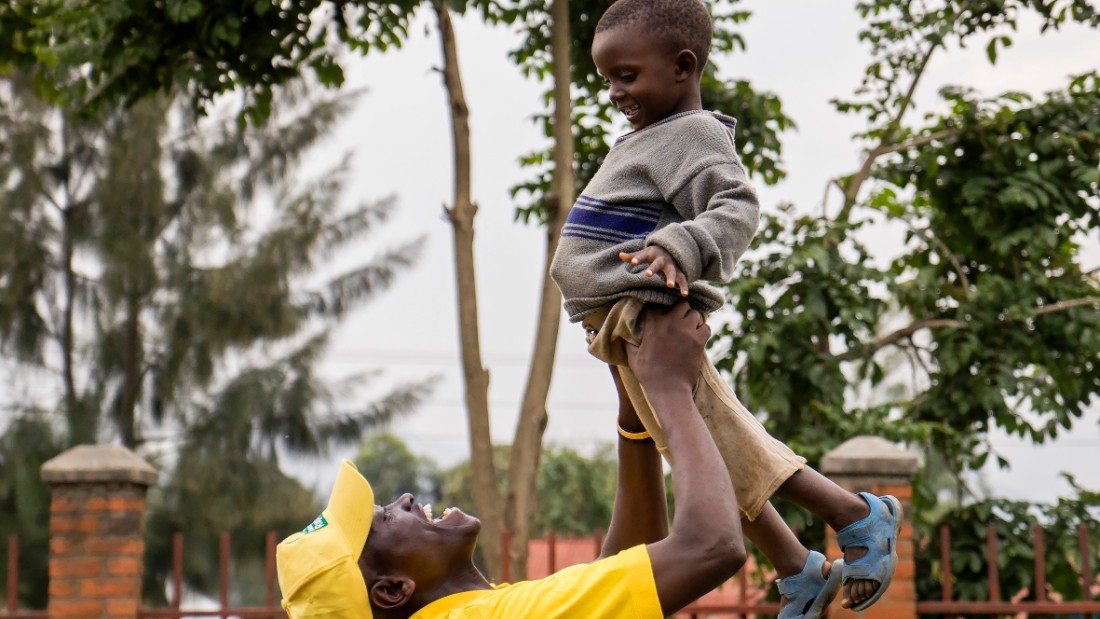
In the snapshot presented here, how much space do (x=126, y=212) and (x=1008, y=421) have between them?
46.1 ft

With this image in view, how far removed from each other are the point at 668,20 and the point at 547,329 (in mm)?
4872

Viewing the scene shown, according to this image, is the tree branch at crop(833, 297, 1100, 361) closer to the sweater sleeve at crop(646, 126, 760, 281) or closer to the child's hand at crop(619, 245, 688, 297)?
the sweater sleeve at crop(646, 126, 760, 281)

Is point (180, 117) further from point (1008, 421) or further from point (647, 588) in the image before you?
point (647, 588)

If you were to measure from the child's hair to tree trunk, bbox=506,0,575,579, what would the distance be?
4523mm

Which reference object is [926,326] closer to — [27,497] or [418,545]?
[418,545]

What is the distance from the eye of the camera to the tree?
18.4 meters

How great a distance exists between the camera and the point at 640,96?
98.8 inches

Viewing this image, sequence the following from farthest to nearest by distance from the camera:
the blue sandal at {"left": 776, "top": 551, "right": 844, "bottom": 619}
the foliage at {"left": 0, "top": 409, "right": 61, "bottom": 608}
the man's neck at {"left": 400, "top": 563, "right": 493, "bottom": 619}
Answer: the foliage at {"left": 0, "top": 409, "right": 61, "bottom": 608}
the blue sandal at {"left": 776, "top": 551, "right": 844, "bottom": 619}
the man's neck at {"left": 400, "top": 563, "right": 493, "bottom": 619}

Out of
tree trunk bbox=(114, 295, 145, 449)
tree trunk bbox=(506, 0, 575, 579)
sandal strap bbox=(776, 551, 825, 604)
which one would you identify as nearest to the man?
sandal strap bbox=(776, 551, 825, 604)

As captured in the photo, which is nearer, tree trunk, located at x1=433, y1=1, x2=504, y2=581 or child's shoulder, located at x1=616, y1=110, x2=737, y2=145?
child's shoulder, located at x1=616, y1=110, x2=737, y2=145

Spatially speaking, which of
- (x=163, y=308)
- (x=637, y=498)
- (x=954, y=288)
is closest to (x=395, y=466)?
(x=163, y=308)

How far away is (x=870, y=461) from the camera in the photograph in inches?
253

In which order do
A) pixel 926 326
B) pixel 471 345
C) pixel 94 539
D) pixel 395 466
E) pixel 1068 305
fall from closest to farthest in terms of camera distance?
pixel 94 539 < pixel 471 345 < pixel 1068 305 < pixel 926 326 < pixel 395 466

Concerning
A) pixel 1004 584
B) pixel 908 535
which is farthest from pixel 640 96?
pixel 1004 584
